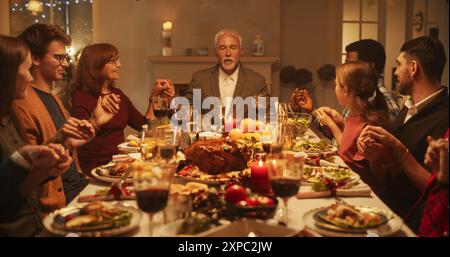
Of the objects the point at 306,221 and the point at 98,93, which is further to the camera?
the point at 98,93

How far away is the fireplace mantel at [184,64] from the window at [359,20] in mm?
1012

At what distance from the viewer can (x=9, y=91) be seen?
1.66 metres

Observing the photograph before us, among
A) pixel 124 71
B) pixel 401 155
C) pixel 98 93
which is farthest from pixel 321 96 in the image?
pixel 401 155

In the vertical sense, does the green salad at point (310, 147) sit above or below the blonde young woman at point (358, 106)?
below

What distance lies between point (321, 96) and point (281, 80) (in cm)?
50

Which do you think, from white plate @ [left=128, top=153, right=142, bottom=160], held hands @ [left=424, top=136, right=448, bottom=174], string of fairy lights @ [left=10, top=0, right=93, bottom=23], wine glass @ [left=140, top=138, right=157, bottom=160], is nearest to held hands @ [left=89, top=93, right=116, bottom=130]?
white plate @ [left=128, top=153, right=142, bottom=160]

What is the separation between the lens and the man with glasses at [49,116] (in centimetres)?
193

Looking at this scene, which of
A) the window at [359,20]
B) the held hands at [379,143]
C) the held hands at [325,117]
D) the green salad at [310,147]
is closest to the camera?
the held hands at [379,143]

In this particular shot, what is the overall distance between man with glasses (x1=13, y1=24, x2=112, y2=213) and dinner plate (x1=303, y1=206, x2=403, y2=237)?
98 centimetres

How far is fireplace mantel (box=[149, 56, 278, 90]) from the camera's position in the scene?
17.4ft

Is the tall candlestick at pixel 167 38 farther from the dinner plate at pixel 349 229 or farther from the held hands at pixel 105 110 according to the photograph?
the dinner plate at pixel 349 229

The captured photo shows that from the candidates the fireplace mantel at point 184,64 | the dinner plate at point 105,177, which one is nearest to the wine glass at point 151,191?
the dinner plate at point 105,177

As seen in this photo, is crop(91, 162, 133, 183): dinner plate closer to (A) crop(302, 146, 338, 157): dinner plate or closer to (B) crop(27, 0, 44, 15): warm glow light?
(A) crop(302, 146, 338, 157): dinner plate
